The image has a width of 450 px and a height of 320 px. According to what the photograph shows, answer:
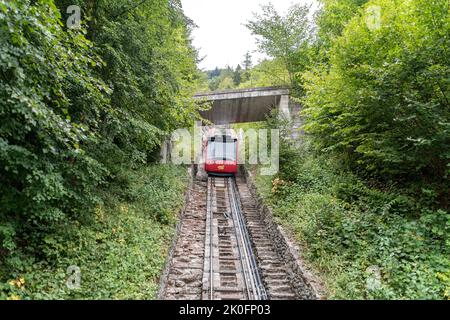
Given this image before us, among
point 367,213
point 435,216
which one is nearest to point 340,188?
point 367,213

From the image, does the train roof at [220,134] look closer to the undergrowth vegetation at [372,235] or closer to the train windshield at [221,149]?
the train windshield at [221,149]

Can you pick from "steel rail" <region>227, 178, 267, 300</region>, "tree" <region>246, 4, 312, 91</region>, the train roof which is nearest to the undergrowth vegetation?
"steel rail" <region>227, 178, 267, 300</region>

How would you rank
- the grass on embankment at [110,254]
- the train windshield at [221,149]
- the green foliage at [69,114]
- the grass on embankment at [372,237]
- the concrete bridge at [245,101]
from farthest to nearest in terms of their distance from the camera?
the concrete bridge at [245,101] → the train windshield at [221,149] → the grass on embankment at [372,237] → the grass on embankment at [110,254] → the green foliage at [69,114]

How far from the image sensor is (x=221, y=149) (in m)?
16.9

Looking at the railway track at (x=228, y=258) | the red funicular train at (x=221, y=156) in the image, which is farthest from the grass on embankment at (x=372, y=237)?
the red funicular train at (x=221, y=156)

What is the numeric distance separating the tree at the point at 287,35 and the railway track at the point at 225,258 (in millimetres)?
11378

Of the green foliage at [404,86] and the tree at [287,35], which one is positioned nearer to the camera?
the green foliage at [404,86]

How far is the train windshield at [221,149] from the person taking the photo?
16828 mm

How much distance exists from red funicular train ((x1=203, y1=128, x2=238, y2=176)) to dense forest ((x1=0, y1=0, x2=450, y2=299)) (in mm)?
6286

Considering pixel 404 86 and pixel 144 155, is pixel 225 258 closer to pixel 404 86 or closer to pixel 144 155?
pixel 144 155

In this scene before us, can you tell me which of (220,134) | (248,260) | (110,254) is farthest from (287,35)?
(110,254)

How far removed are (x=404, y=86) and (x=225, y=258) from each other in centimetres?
655

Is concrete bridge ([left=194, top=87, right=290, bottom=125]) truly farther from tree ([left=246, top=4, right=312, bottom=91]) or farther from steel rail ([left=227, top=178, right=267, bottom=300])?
steel rail ([left=227, top=178, right=267, bottom=300])

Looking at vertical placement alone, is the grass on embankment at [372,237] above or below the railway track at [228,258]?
above
